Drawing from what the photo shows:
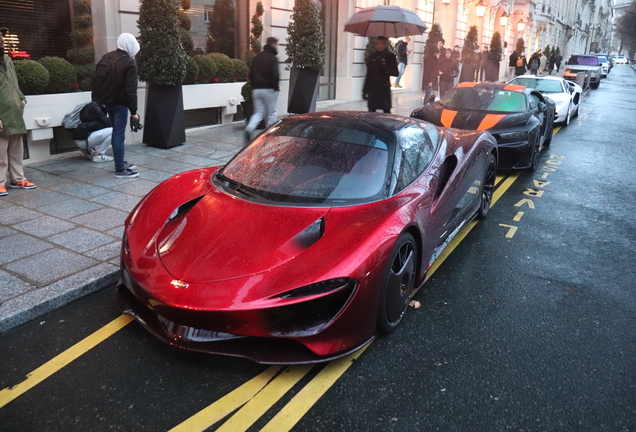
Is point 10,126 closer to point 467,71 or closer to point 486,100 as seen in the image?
point 486,100

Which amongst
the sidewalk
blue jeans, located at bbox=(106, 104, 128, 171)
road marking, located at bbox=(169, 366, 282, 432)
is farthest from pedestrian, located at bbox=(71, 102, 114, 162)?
road marking, located at bbox=(169, 366, 282, 432)

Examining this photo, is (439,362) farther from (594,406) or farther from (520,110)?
(520,110)

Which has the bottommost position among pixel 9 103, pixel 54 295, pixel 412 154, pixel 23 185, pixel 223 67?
pixel 54 295

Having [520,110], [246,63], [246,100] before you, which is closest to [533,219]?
[520,110]

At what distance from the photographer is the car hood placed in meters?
2.92

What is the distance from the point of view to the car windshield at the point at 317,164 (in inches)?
143

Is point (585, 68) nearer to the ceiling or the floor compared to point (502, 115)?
nearer to the ceiling

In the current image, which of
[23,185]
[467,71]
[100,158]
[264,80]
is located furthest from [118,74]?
[467,71]

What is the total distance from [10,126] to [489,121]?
6.45 meters

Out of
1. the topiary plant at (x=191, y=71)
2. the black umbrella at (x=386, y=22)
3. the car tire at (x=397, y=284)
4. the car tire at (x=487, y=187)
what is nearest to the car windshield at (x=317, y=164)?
the car tire at (x=397, y=284)

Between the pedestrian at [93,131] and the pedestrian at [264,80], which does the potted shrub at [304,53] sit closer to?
the pedestrian at [264,80]

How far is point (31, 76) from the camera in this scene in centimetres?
772

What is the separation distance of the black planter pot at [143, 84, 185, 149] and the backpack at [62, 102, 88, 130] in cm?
131

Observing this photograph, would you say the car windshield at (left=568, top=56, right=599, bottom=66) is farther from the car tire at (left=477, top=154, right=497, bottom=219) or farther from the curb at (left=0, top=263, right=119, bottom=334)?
the curb at (left=0, top=263, right=119, bottom=334)
